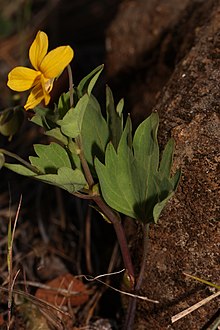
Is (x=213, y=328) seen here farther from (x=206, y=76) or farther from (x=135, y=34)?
(x=135, y=34)

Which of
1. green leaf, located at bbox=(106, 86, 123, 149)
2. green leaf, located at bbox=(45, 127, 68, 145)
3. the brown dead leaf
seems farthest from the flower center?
the brown dead leaf

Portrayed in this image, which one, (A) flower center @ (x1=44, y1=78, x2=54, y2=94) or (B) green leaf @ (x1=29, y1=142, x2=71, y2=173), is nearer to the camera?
(A) flower center @ (x1=44, y1=78, x2=54, y2=94)

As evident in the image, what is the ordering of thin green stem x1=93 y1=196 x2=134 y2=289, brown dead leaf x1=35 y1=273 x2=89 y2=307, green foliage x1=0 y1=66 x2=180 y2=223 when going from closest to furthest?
green foliage x1=0 y1=66 x2=180 y2=223 → thin green stem x1=93 y1=196 x2=134 y2=289 → brown dead leaf x1=35 y1=273 x2=89 y2=307

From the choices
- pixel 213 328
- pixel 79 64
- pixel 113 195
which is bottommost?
pixel 79 64

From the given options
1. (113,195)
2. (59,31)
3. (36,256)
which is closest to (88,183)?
(113,195)

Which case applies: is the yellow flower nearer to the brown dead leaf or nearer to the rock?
the rock

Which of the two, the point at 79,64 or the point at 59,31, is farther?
the point at 59,31
